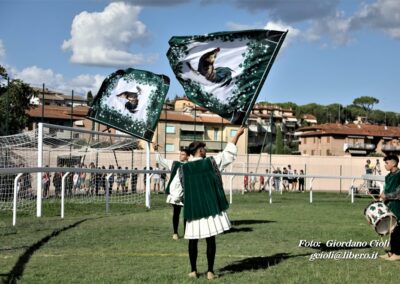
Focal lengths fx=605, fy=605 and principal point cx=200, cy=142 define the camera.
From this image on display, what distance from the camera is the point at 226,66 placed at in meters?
9.94

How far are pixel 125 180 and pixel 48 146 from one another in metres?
3.25

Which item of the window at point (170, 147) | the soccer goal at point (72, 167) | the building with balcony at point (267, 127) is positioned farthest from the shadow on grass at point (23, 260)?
the window at point (170, 147)

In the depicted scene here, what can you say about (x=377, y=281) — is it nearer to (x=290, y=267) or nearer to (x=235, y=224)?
(x=290, y=267)

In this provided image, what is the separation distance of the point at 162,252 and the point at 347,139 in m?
93.6

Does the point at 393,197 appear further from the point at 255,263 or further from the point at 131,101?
the point at 131,101

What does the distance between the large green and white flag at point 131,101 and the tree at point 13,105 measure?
16.0m

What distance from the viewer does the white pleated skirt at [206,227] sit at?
8.06 metres

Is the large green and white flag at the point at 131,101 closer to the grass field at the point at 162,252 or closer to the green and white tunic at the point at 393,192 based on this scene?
the grass field at the point at 162,252

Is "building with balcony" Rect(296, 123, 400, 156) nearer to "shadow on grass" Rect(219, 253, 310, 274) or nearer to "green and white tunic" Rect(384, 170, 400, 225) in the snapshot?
"green and white tunic" Rect(384, 170, 400, 225)

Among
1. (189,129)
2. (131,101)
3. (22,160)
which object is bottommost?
(22,160)

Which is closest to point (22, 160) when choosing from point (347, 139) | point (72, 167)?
point (72, 167)

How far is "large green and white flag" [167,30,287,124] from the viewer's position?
968 centimetres

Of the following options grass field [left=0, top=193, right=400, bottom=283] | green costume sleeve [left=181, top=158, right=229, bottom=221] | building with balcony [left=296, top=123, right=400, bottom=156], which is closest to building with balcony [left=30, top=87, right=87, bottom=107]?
grass field [left=0, top=193, right=400, bottom=283]

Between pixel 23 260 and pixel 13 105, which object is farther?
pixel 13 105
